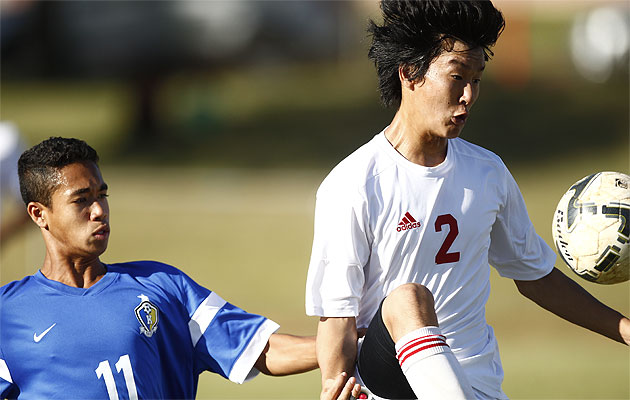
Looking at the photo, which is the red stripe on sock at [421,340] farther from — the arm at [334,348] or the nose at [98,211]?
the nose at [98,211]

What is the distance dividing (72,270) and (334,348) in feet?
4.14

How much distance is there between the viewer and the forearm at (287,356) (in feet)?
13.4

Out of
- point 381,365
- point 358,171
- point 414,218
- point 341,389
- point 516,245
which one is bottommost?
point 341,389

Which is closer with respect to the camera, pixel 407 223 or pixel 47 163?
pixel 407 223

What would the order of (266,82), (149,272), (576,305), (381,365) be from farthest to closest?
(266,82) → (576,305) → (149,272) → (381,365)

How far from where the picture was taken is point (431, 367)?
356cm

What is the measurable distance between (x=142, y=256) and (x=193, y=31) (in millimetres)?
15144

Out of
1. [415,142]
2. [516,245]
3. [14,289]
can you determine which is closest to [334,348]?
[415,142]

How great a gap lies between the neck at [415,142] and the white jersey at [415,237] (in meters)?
0.05

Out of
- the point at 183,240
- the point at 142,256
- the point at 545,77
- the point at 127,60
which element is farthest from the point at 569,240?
the point at 127,60

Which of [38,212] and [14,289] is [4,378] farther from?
[38,212]

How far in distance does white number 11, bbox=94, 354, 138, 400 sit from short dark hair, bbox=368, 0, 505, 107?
5.78ft

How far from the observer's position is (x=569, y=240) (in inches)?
167

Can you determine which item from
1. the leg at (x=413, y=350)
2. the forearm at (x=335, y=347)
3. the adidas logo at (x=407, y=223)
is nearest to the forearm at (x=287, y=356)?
the forearm at (x=335, y=347)
